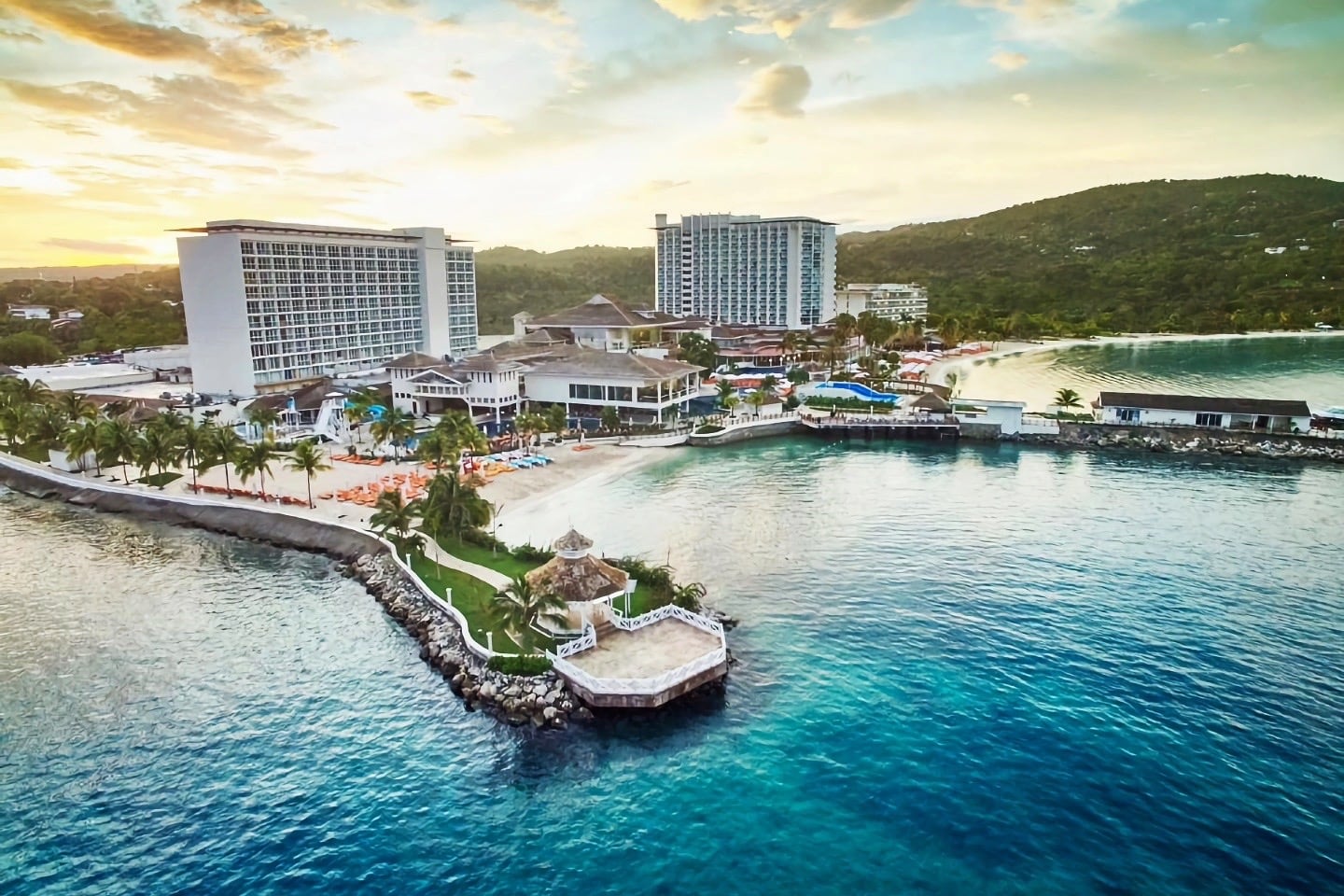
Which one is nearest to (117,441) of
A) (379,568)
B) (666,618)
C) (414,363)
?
(414,363)

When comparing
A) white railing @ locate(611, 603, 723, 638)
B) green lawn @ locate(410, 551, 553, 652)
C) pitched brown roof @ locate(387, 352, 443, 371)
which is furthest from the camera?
pitched brown roof @ locate(387, 352, 443, 371)

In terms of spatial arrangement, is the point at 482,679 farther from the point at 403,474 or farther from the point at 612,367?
the point at 612,367

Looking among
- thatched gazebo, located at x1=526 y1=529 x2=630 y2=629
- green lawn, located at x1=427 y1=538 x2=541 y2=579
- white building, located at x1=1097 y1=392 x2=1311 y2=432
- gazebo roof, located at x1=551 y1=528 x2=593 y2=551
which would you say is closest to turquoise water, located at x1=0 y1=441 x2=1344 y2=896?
green lawn, located at x1=427 y1=538 x2=541 y2=579

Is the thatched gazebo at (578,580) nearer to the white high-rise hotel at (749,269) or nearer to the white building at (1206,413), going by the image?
the white building at (1206,413)

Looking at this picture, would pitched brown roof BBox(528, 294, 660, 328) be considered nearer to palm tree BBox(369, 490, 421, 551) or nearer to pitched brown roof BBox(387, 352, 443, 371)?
pitched brown roof BBox(387, 352, 443, 371)

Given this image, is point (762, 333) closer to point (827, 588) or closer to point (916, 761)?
point (827, 588)

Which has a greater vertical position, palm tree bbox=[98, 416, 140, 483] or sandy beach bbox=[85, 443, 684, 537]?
palm tree bbox=[98, 416, 140, 483]

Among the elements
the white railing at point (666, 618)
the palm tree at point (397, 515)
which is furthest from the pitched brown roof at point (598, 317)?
the white railing at point (666, 618)
